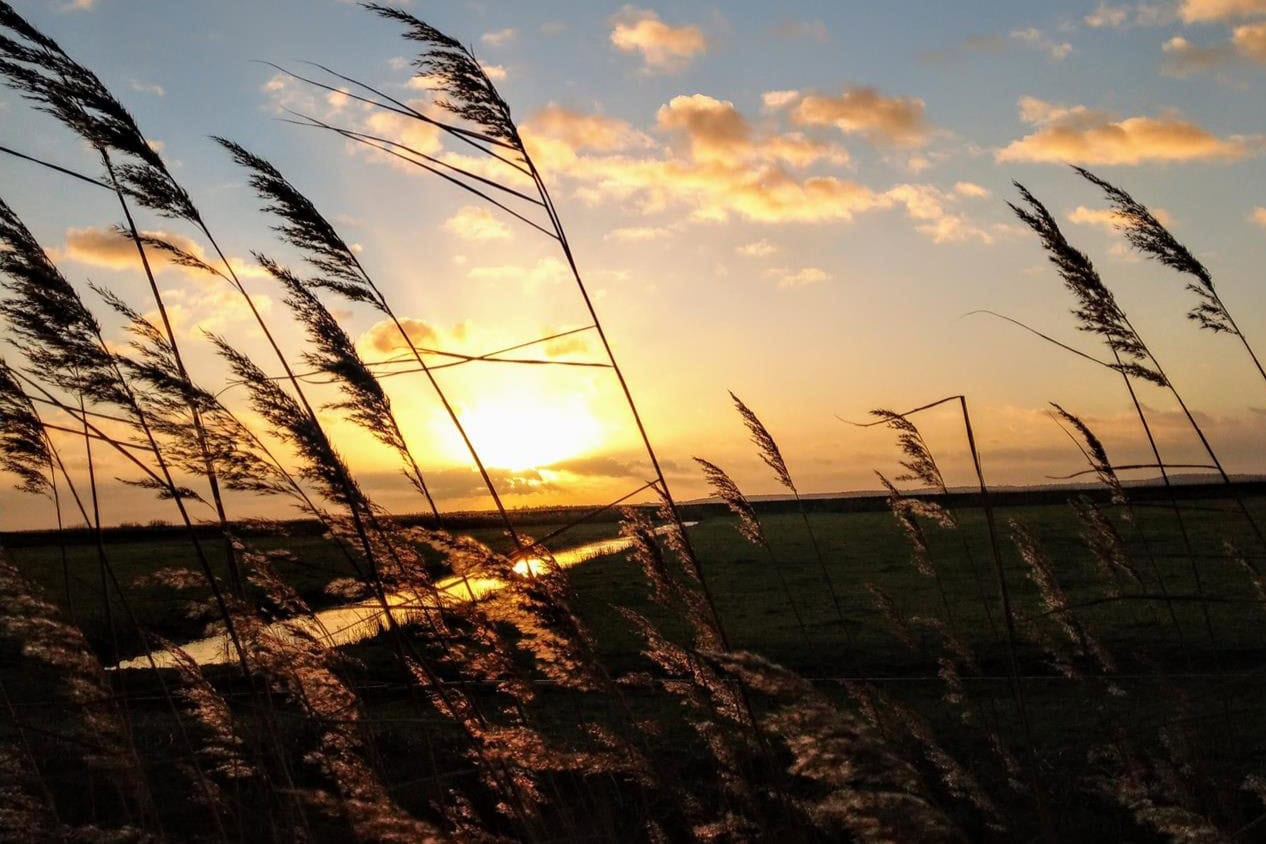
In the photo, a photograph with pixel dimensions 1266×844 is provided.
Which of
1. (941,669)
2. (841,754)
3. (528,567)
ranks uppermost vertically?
(528,567)

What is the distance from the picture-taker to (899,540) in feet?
56.6

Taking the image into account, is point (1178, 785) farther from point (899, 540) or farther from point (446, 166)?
point (899, 540)

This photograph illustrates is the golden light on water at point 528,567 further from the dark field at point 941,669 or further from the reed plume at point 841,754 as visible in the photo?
the reed plume at point 841,754

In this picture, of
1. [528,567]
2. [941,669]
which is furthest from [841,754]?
[941,669]

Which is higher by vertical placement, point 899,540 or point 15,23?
point 15,23

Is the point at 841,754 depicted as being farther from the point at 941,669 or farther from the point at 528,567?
the point at 941,669

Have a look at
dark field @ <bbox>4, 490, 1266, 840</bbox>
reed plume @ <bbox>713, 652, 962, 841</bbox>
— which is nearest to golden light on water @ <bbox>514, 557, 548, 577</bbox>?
dark field @ <bbox>4, 490, 1266, 840</bbox>

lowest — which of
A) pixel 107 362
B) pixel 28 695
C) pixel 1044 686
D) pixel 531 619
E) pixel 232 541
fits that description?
pixel 1044 686

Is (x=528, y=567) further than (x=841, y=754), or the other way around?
(x=528, y=567)

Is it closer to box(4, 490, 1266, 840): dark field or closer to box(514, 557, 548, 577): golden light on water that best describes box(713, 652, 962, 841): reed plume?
box(4, 490, 1266, 840): dark field

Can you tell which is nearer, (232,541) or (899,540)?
(232,541)

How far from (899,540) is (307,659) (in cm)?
1463

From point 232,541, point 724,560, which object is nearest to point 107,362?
point 232,541

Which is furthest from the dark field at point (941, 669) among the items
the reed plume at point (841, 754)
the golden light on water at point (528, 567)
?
the reed plume at point (841, 754)
